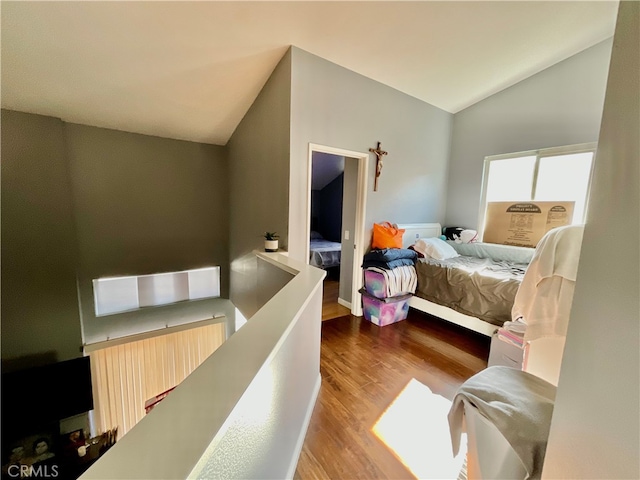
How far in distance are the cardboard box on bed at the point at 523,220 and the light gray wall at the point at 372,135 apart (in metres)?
0.72

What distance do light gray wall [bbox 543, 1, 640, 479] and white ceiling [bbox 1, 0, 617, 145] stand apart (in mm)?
1995

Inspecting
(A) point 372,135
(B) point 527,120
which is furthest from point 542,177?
(A) point 372,135

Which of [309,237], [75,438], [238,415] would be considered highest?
[309,237]

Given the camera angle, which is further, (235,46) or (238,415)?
(235,46)

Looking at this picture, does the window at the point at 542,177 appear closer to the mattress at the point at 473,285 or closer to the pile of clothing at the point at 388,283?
the mattress at the point at 473,285

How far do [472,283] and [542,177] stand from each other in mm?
1853

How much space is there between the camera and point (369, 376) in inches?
82.3

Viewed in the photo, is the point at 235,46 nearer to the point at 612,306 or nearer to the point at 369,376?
the point at 612,306

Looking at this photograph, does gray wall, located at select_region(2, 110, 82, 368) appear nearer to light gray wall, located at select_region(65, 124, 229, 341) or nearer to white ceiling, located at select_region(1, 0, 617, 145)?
light gray wall, located at select_region(65, 124, 229, 341)

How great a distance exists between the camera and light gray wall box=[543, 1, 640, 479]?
47 cm

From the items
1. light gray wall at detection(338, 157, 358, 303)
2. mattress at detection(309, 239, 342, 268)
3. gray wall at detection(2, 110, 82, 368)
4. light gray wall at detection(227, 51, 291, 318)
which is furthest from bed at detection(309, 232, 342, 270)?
gray wall at detection(2, 110, 82, 368)

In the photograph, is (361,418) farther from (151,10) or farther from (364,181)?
(151,10)

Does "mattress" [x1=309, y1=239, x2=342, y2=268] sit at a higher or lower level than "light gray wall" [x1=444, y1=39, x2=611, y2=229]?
lower

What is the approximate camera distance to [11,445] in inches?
109
